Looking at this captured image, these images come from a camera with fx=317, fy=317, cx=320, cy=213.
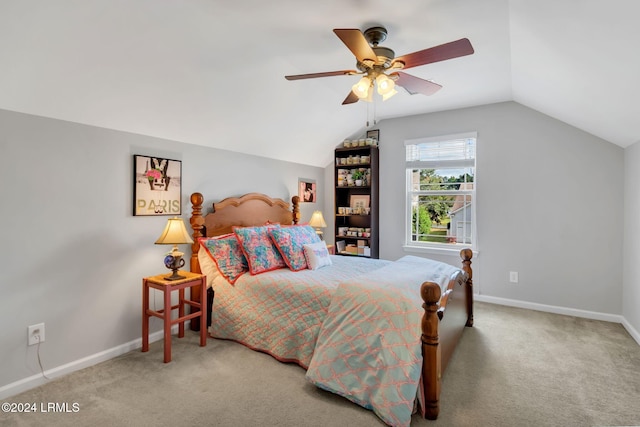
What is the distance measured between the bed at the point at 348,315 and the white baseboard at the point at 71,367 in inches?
21.3

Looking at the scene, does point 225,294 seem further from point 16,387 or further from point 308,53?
point 308,53

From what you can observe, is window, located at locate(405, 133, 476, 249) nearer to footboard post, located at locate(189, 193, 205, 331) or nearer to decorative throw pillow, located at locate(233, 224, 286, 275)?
decorative throw pillow, located at locate(233, 224, 286, 275)

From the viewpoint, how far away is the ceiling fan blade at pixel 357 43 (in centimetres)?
177

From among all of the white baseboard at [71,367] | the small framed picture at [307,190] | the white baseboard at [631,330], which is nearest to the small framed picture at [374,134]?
the small framed picture at [307,190]

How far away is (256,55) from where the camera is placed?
8.86ft

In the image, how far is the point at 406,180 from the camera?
15.4ft

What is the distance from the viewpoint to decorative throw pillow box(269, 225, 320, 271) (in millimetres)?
3078

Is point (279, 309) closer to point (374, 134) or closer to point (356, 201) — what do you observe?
point (356, 201)

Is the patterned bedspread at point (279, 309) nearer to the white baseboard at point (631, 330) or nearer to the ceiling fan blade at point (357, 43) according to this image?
the ceiling fan blade at point (357, 43)

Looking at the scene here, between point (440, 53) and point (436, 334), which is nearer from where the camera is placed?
point (436, 334)

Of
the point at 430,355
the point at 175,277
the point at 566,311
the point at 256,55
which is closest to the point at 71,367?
the point at 175,277

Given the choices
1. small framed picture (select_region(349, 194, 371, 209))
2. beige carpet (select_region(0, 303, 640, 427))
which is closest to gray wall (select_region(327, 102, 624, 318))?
beige carpet (select_region(0, 303, 640, 427))

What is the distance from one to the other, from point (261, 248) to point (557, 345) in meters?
2.84

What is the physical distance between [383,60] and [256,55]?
1.13 metres
